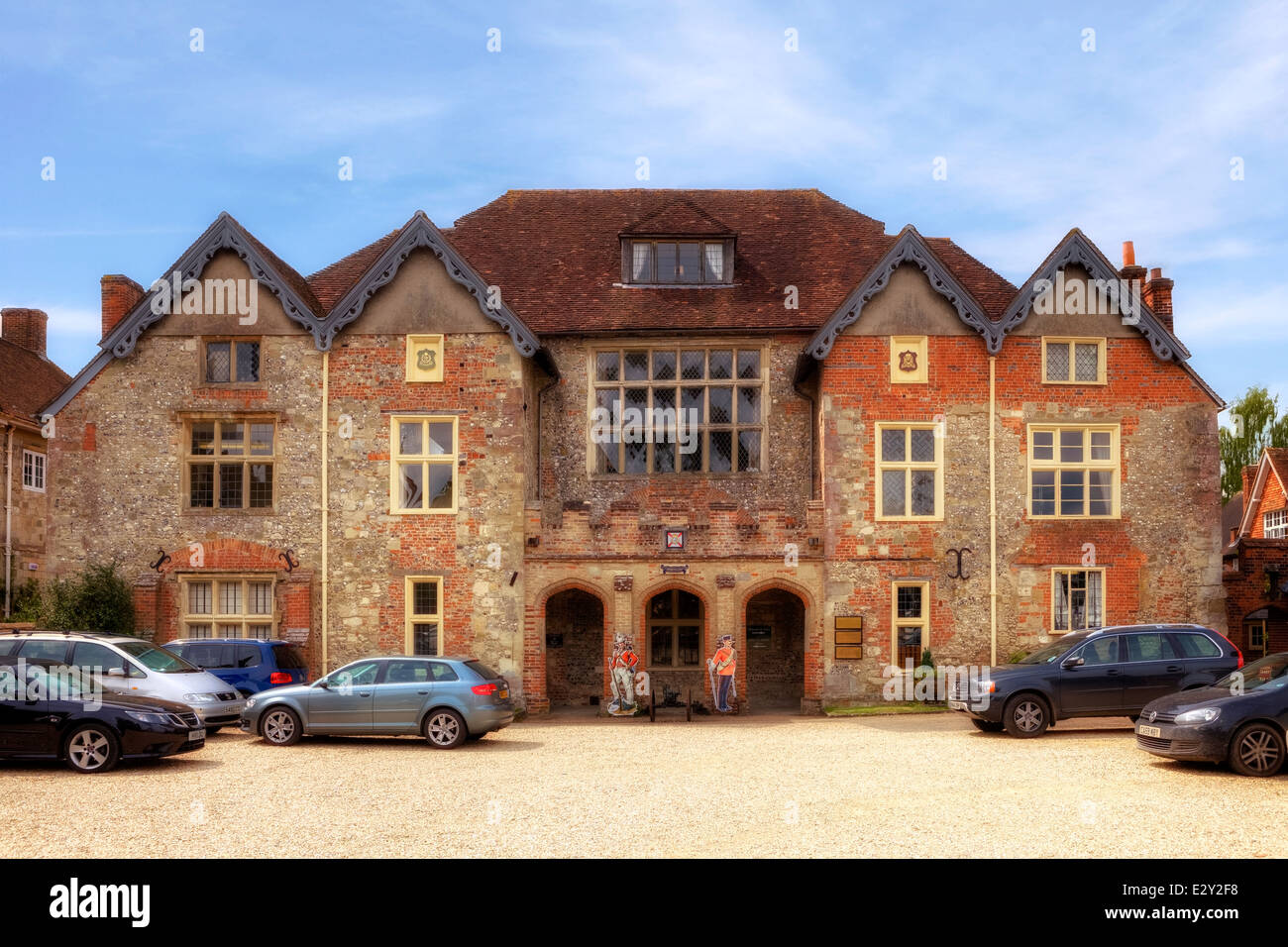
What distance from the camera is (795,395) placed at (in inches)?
1084

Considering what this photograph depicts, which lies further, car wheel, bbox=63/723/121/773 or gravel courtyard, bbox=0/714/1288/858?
car wheel, bbox=63/723/121/773

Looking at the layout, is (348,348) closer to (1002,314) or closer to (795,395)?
(795,395)

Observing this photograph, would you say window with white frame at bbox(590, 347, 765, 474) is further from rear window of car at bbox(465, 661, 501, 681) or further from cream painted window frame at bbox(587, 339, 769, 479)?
rear window of car at bbox(465, 661, 501, 681)

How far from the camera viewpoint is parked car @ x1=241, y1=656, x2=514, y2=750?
18.9 meters

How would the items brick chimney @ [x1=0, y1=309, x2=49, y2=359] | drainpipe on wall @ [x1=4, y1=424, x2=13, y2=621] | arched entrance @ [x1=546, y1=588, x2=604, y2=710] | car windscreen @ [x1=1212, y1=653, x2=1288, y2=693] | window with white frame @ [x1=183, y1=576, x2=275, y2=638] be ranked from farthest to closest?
brick chimney @ [x1=0, y1=309, x2=49, y2=359]
drainpipe on wall @ [x1=4, y1=424, x2=13, y2=621]
arched entrance @ [x1=546, y1=588, x2=604, y2=710]
window with white frame @ [x1=183, y1=576, x2=275, y2=638]
car windscreen @ [x1=1212, y1=653, x2=1288, y2=693]

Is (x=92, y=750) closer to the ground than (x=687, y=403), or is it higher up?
closer to the ground

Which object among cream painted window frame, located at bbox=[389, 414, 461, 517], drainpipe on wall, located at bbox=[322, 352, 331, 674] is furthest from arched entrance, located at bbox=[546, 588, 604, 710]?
drainpipe on wall, located at bbox=[322, 352, 331, 674]

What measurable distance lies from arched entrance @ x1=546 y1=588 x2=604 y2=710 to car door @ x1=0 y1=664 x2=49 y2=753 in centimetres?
1328

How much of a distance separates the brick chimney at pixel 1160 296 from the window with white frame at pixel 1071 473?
384 cm

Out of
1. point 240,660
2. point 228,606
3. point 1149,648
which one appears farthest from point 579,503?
point 1149,648

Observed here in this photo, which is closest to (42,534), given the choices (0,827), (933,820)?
(0,827)

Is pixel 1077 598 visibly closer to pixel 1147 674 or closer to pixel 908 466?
pixel 908 466

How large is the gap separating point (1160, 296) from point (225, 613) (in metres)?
22.7

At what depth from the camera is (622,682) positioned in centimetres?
2481
